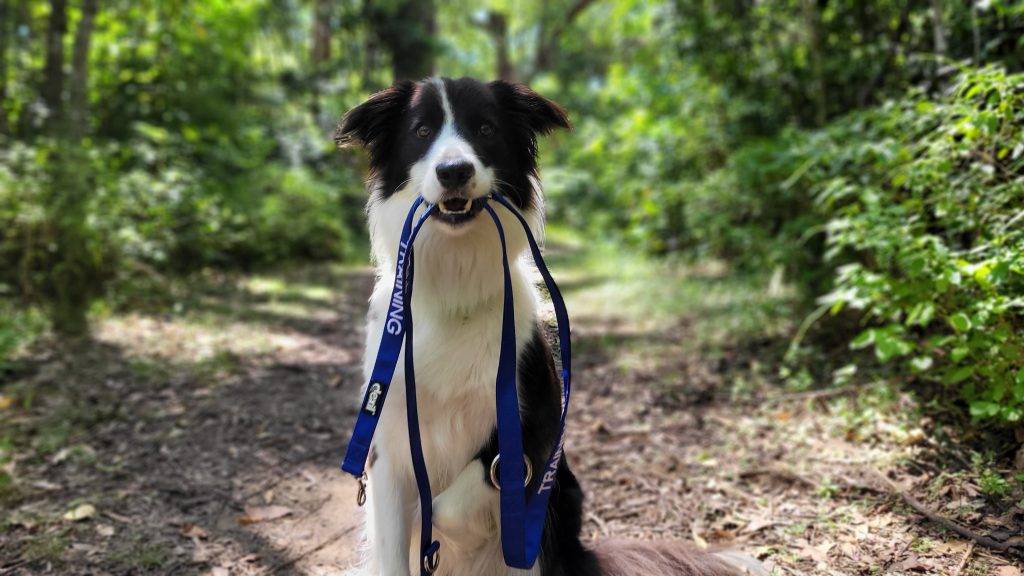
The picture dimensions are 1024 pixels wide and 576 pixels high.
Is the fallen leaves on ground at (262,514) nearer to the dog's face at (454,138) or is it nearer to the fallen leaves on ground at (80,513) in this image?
the fallen leaves on ground at (80,513)

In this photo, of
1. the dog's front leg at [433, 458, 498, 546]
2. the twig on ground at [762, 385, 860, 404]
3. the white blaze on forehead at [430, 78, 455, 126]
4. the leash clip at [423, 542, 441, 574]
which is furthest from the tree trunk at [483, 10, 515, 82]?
the leash clip at [423, 542, 441, 574]

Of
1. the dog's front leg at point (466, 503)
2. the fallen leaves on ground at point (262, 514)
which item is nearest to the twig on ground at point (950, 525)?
the dog's front leg at point (466, 503)

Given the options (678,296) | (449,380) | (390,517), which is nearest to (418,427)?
(449,380)

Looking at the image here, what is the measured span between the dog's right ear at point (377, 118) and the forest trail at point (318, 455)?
1793 millimetres

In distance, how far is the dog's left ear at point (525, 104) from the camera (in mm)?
2457

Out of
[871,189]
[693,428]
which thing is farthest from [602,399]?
[871,189]

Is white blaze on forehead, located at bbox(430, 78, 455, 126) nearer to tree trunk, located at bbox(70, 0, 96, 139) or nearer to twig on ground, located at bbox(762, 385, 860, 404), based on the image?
twig on ground, located at bbox(762, 385, 860, 404)

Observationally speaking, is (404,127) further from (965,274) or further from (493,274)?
(965,274)

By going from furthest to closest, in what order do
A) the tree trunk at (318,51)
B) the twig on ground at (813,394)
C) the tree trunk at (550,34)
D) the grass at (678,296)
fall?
the tree trunk at (550,34) < the tree trunk at (318,51) < the grass at (678,296) < the twig on ground at (813,394)

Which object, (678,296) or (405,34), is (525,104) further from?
(405,34)

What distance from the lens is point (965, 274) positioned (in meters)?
2.77

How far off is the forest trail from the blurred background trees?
0.58 meters

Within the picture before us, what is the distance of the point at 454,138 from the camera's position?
2.21 metres

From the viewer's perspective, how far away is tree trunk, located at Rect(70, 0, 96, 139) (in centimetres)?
591
